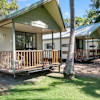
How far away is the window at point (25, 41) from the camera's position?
297 inches

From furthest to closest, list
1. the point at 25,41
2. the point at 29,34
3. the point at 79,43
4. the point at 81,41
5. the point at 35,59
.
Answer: the point at 81,41
the point at 79,43
the point at 29,34
the point at 25,41
the point at 35,59

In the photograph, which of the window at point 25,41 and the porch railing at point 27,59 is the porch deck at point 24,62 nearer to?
the porch railing at point 27,59

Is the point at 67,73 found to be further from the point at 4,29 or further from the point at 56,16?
the point at 4,29

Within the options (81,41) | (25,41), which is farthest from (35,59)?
(81,41)

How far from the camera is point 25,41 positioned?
26.0 ft

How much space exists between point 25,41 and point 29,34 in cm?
72

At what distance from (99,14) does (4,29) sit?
2717 centimetres

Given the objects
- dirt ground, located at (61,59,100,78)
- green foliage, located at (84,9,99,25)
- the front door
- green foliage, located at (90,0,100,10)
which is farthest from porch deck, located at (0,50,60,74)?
green foliage, located at (84,9,99,25)

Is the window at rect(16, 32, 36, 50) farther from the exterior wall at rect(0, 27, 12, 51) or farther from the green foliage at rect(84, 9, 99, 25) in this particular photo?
the green foliage at rect(84, 9, 99, 25)

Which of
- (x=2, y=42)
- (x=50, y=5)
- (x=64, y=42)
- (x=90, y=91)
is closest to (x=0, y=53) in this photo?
(x=2, y=42)

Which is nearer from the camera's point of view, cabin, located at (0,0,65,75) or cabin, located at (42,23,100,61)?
Answer: cabin, located at (0,0,65,75)

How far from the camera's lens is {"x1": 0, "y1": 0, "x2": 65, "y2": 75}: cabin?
5.28 meters

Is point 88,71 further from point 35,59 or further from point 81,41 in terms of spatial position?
point 81,41

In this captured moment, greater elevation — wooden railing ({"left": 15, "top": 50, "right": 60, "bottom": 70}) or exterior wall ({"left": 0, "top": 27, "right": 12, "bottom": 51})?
exterior wall ({"left": 0, "top": 27, "right": 12, "bottom": 51})
